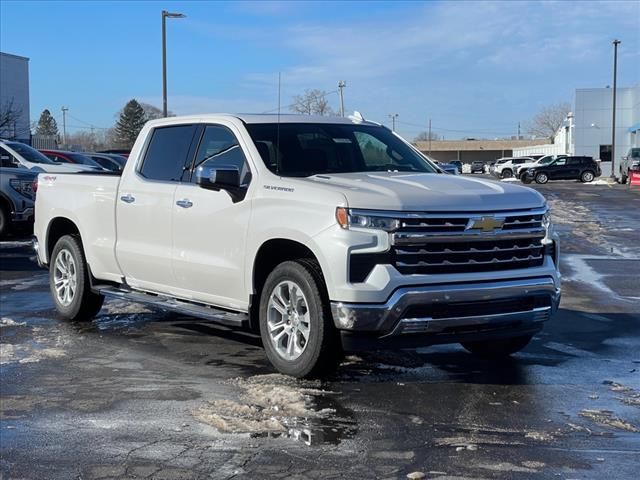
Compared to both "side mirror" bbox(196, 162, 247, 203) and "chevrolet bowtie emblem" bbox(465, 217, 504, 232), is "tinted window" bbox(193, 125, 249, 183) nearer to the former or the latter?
"side mirror" bbox(196, 162, 247, 203)

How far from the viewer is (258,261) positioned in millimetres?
6375

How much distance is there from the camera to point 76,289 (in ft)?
27.9

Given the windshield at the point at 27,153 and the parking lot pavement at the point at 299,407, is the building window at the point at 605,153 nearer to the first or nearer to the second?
the windshield at the point at 27,153

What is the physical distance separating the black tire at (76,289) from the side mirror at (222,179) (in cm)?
239

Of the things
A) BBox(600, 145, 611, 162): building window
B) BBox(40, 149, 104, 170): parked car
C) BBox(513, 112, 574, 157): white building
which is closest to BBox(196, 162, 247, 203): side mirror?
BBox(40, 149, 104, 170): parked car

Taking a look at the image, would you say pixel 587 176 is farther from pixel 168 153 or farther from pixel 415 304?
pixel 415 304

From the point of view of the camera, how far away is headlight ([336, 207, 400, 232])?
5551mm

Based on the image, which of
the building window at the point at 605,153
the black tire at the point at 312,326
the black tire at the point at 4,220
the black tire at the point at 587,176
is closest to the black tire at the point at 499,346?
the black tire at the point at 312,326

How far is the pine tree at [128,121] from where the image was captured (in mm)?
99812

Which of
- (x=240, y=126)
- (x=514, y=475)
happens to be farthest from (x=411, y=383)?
(x=240, y=126)

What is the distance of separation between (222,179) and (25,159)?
14691mm

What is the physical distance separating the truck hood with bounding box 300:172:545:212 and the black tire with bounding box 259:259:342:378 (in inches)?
24.5

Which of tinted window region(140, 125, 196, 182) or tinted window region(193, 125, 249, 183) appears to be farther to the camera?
tinted window region(140, 125, 196, 182)

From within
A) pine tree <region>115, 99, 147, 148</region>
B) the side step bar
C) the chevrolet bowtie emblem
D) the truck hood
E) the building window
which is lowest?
the side step bar
